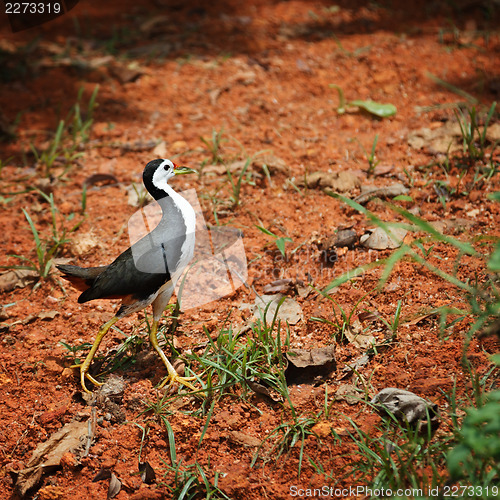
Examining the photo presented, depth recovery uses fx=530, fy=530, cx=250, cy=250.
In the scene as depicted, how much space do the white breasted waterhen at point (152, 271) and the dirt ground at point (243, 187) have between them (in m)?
0.33

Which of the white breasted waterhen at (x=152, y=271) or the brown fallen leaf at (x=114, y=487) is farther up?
the white breasted waterhen at (x=152, y=271)

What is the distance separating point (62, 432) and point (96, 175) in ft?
8.98

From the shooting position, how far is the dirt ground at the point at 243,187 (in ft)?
10.2

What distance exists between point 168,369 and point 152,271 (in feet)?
2.12

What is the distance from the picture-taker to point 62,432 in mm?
3240

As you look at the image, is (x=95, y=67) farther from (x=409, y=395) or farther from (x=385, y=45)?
(x=409, y=395)

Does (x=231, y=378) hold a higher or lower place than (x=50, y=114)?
lower

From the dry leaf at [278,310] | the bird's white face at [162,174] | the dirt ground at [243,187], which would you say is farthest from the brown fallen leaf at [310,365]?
the bird's white face at [162,174]

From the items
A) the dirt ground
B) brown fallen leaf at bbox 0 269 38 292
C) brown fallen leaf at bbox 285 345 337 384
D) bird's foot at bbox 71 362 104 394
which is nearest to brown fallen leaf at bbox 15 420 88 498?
the dirt ground

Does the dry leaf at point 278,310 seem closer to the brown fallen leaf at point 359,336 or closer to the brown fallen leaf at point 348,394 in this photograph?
the brown fallen leaf at point 359,336

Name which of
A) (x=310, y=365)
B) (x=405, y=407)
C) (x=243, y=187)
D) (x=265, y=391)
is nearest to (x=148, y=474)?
(x=265, y=391)

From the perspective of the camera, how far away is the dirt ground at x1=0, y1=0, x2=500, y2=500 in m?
3.11

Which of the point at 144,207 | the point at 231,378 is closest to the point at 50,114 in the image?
the point at 144,207

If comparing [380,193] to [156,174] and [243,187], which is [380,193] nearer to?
[243,187]
